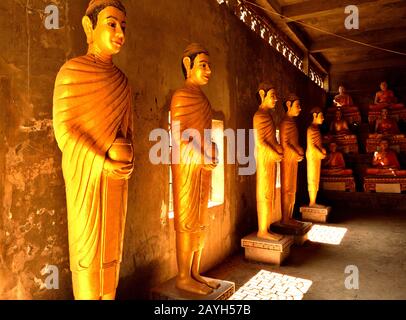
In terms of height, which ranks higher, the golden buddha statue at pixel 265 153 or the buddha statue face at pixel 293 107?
the buddha statue face at pixel 293 107

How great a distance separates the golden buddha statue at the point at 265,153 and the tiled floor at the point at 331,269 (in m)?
0.66

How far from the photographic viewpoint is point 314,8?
7.76m

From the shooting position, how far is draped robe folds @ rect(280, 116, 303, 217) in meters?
5.80

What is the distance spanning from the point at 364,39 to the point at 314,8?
3.75 m

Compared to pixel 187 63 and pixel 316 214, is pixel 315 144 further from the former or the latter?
pixel 187 63

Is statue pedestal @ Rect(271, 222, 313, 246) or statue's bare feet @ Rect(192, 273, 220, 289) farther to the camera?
statue pedestal @ Rect(271, 222, 313, 246)

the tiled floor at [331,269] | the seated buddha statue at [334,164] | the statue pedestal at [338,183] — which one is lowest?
the tiled floor at [331,269]

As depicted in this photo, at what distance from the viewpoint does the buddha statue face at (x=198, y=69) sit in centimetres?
328

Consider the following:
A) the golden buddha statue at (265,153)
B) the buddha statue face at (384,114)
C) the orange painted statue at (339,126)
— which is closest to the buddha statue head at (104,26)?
the golden buddha statue at (265,153)

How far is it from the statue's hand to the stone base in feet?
5.18

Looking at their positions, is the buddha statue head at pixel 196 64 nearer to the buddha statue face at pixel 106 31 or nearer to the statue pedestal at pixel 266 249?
the buddha statue face at pixel 106 31

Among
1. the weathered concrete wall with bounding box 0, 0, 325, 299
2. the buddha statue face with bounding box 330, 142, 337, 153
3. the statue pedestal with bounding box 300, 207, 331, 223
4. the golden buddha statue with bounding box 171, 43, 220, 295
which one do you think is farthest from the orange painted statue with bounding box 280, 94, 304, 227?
the buddha statue face with bounding box 330, 142, 337, 153

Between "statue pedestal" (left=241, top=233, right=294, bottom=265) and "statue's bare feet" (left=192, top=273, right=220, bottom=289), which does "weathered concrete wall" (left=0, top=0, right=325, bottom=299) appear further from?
"statue's bare feet" (left=192, top=273, right=220, bottom=289)

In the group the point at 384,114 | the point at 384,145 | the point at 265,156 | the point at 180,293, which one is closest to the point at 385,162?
the point at 384,145
